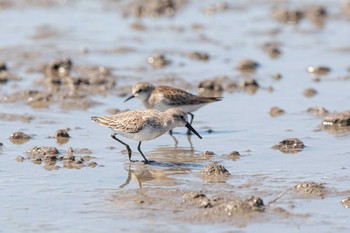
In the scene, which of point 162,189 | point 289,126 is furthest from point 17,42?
point 162,189

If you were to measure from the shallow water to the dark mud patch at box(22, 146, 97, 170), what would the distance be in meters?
0.18

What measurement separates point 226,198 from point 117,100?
19.1 ft

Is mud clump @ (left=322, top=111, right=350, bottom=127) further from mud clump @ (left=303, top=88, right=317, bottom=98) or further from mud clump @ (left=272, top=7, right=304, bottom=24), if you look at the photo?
mud clump @ (left=272, top=7, right=304, bottom=24)

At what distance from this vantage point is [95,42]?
784 inches

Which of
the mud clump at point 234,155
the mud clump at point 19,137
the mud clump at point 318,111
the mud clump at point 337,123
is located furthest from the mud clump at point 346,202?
the mud clump at point 19,137

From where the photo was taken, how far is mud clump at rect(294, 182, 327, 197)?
10.2 metres

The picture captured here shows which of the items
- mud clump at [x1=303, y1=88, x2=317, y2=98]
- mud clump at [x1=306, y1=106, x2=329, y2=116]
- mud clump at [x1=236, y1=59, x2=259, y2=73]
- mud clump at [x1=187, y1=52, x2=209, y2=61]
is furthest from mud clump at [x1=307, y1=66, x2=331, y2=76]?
mud clump at [x1=306, y1=106, x2=329, y2=116]

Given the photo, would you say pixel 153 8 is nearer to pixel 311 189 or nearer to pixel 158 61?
pixel 158 61

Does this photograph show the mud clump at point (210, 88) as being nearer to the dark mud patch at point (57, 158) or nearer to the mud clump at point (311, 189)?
the dark mud patch at point (57, 158)

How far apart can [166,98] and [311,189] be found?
14.6 feet

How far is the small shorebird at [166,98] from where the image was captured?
14172 mm

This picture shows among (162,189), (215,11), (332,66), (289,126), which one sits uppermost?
(215,11)

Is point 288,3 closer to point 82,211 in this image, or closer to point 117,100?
point 117,100

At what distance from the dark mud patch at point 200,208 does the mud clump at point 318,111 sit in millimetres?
4480
